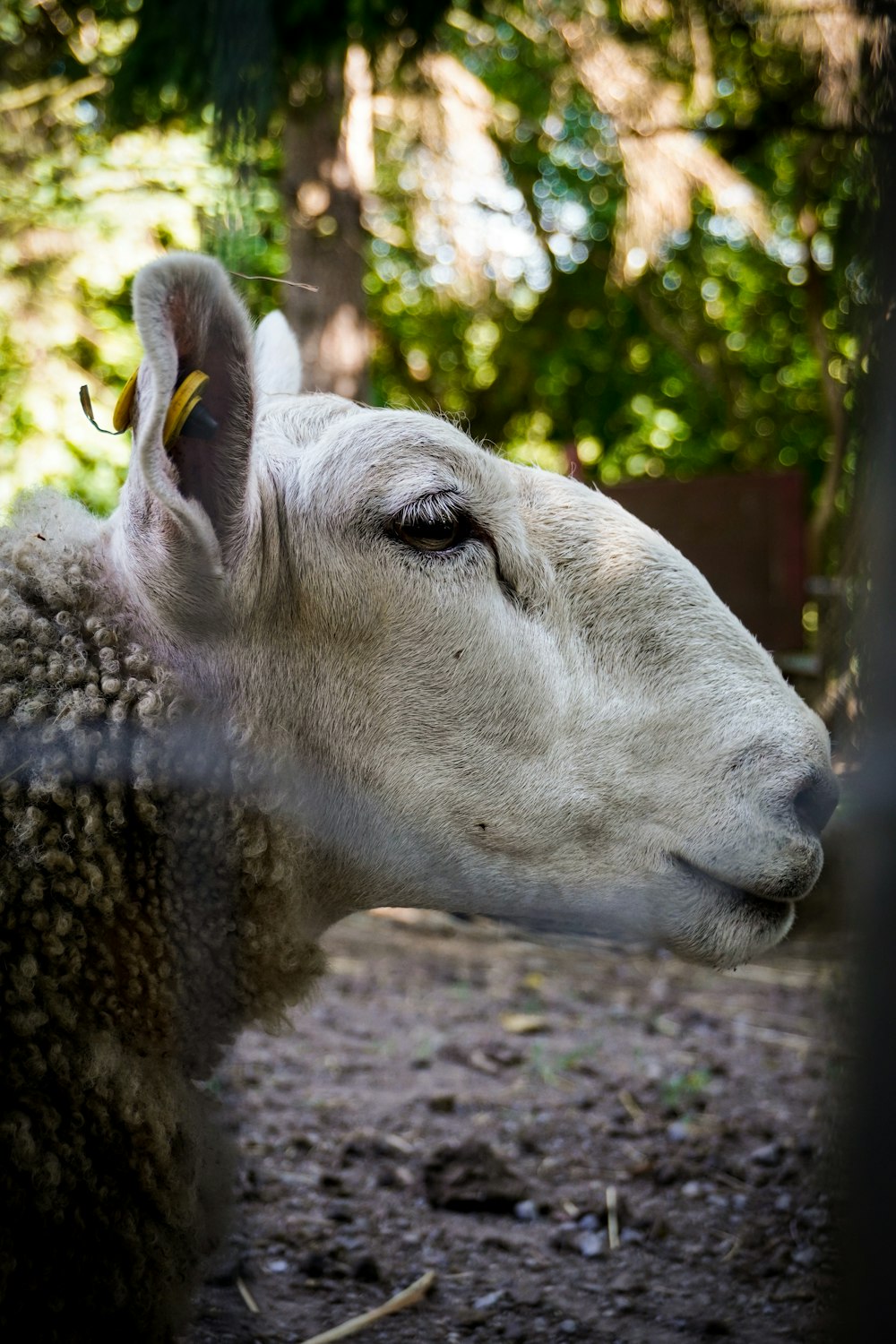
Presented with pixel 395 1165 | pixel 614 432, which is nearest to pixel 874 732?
pixel 395 1165

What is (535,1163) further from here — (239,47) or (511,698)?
(239,47)

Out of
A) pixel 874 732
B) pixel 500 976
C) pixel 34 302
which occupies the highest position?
pixel 34 302

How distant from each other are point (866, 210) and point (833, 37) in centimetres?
394

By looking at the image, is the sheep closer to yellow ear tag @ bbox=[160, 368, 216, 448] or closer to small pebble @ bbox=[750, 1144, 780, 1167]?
yellow ear tag @ bbox=[160, 368, 216, 448]

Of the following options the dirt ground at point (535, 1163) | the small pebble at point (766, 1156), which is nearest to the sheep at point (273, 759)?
the dirt ground at point (535, 1163)

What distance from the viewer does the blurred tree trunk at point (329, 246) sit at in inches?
261

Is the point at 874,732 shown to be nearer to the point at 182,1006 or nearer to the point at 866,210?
the point at 866,210

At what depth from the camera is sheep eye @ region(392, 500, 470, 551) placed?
205 cm

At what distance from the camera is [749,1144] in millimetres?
3449

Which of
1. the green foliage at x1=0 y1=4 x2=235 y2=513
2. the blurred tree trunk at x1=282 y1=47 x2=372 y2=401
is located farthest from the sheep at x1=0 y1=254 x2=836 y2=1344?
the blurred tree trunk at x1=282 y1=47 x2=372 y2=401

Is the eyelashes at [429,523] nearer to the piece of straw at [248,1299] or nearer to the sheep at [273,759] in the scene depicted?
the sheep at [273,759]

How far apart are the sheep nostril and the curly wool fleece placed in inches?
37.2

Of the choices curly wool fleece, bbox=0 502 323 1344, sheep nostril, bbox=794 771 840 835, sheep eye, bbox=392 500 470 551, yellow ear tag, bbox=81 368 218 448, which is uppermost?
yellow ear tag, bbox=81 368 218 448

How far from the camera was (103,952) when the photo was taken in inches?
73.4
